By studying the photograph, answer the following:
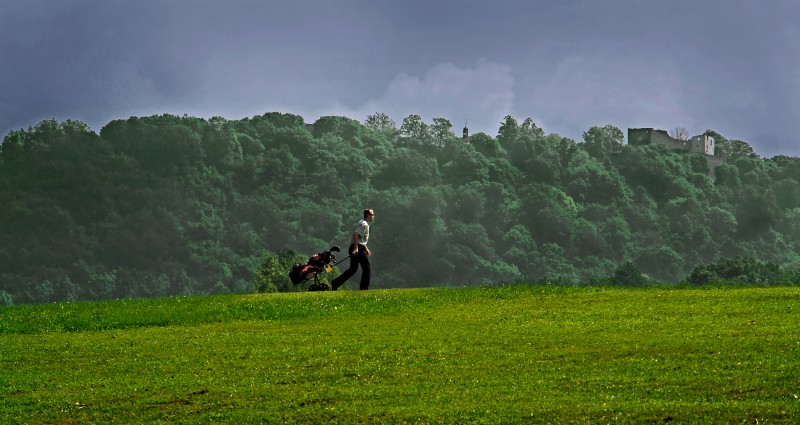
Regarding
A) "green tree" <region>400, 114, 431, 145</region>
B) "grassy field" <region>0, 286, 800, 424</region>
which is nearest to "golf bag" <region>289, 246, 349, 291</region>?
"grassy field" <region>0, 286, 800, 424</region>

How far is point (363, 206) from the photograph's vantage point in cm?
13950

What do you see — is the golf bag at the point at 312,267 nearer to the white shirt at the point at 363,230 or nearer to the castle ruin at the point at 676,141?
the white shirt at the point at 363,230

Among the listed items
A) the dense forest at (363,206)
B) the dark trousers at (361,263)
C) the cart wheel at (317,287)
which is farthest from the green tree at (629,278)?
the dark trousers at (361,263)

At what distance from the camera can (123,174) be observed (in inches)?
5103

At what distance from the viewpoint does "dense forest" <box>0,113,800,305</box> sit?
405 ft

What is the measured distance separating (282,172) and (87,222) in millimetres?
22964

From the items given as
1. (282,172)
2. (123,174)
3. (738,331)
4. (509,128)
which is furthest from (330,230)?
(738,331)

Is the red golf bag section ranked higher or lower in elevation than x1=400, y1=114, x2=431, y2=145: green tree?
lower

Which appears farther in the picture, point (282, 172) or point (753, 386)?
point (282, 172)

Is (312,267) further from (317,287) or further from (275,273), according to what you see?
(275,273)

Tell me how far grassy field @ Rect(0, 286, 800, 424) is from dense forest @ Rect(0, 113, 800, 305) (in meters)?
67.8

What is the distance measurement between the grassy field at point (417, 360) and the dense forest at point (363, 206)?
6778cm

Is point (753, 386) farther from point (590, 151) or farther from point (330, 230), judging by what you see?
point (590, 151)

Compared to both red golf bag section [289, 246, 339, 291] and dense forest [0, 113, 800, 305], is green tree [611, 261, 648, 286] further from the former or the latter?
red golf bag section [289, 246, 339, 291]
